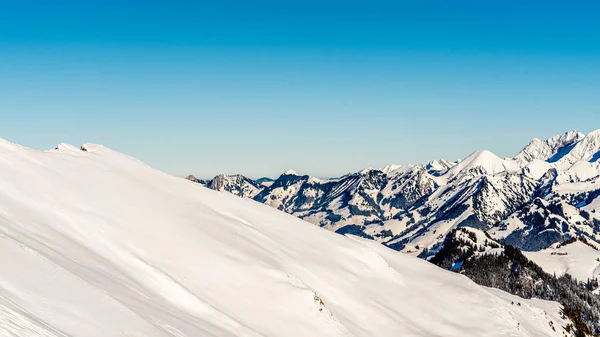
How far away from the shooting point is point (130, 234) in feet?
190

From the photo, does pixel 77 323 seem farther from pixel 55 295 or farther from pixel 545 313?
pixel 545 313

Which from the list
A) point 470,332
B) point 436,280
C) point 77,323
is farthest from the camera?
point 436,280

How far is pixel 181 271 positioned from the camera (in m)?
54.5

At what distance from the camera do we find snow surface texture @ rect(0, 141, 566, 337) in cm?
3181

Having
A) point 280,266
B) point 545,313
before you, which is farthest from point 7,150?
point 545,313

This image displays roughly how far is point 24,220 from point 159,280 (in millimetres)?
14307

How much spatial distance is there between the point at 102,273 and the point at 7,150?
37605mm

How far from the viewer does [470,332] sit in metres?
82.9

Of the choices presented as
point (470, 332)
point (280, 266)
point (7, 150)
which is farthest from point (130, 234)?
point (470, 332)

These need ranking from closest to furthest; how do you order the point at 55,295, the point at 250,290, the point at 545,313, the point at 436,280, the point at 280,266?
1. the point at 55,295
2. the point at 250,290
3. the point at 280,266
4. the point at 436,280
5. the point at 545,313

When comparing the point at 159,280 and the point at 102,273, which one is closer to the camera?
the point at 102,273

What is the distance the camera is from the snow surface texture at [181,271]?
31.8 metres

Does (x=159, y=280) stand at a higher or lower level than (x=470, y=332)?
lower

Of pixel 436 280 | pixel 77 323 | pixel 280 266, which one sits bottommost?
pixel 77 323
